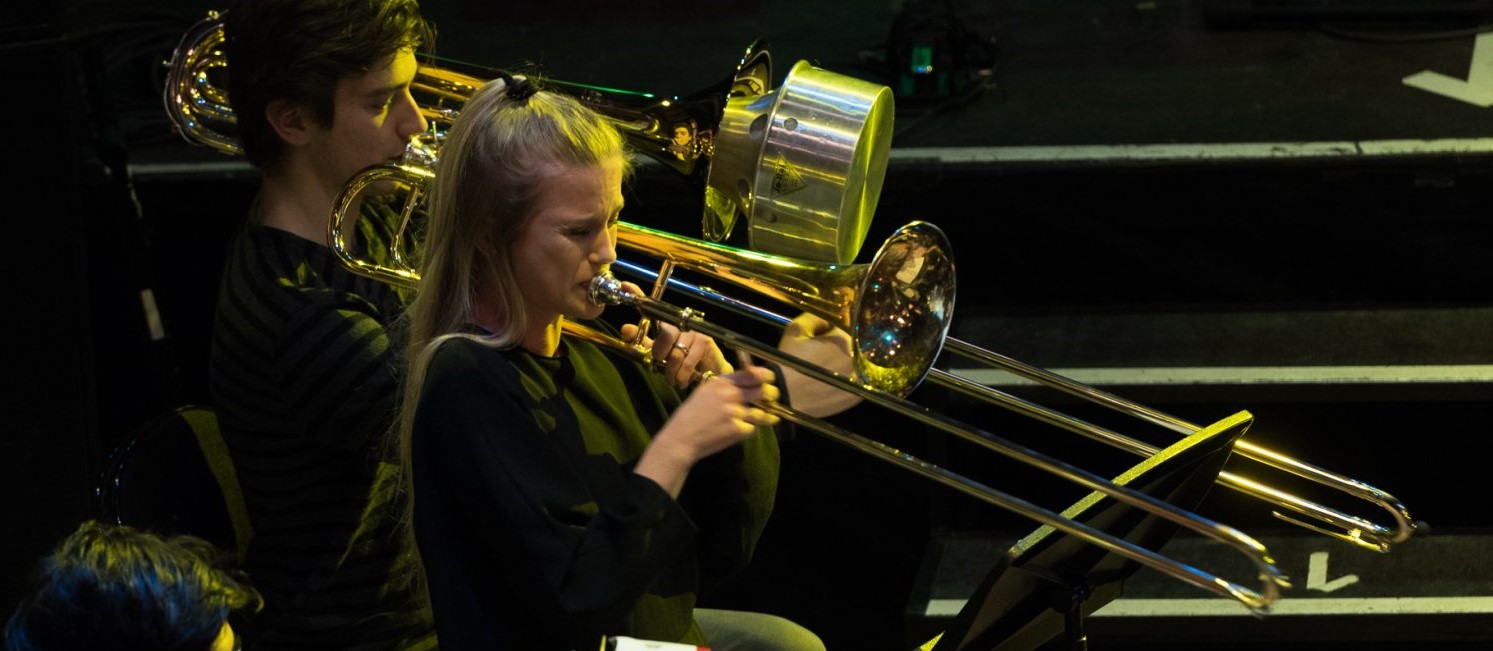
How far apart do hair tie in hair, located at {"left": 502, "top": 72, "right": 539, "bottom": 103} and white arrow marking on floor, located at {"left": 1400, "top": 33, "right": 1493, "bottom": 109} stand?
8.14 feet

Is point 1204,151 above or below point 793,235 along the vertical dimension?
below

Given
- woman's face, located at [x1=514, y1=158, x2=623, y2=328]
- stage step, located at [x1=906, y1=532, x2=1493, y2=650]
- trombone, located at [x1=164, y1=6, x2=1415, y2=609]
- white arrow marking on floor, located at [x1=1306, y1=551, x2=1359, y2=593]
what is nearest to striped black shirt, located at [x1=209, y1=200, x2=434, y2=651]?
trombone, located at [x1=164, y1=6, x2=1415, y2=609]

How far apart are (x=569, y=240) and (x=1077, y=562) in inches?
31.3

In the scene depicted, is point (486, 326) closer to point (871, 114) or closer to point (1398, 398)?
point (871, 114)

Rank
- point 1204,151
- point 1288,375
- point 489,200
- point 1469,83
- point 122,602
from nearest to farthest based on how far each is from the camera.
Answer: point 122,602 < point 489,200 < point 1288,375 < point 1204,151 < point 1469,83

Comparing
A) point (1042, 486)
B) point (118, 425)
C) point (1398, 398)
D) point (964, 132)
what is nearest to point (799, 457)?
point (1042, 486)

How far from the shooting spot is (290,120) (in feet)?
8.43

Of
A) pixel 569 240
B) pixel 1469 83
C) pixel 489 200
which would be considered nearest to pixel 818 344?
pixel 569 240

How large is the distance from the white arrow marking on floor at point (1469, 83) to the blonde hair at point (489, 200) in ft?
8.03

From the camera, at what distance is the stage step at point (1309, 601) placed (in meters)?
3.19

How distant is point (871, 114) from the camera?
252cm

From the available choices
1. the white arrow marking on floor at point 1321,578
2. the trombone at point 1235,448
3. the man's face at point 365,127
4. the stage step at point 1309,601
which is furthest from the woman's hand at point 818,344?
the white arrow marking on floor at point 1321,578

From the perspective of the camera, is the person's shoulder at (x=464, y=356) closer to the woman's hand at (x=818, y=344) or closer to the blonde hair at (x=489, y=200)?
the blonde hair at (x=489, y=200)

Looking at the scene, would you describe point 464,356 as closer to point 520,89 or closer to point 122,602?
point 520,89
